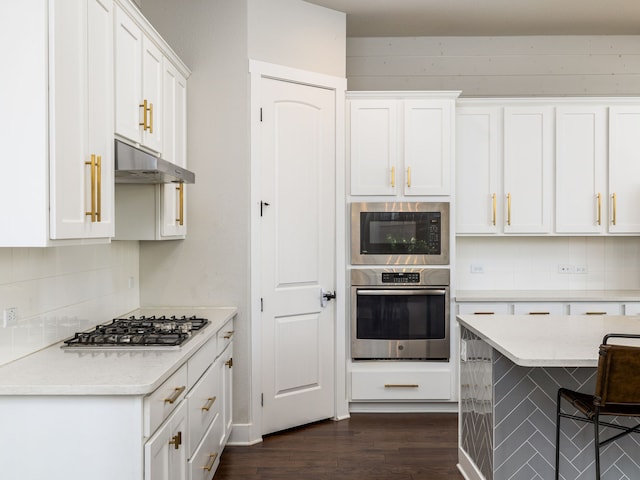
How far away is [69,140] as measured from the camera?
1857mm

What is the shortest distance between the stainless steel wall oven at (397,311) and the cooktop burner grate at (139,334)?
1.45 m

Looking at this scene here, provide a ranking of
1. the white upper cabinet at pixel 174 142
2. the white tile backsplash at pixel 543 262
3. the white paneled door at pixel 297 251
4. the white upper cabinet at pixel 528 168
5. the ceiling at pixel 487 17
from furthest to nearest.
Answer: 1. the white tile backsplash at pixel 543 262
2. the white upper cabinet at pixel 528 168
3. the ceiling at pixel 487 17
4. the white paneled door at pixel 297 251
5. the white upper cabinet at pixel 174 142

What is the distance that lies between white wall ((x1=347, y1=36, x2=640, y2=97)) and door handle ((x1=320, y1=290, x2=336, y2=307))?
1.97 meters

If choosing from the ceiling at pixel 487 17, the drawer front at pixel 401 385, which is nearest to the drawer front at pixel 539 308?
the drawer front at pixel 401 385

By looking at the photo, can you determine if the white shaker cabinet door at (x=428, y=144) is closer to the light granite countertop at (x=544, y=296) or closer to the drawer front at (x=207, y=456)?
the light granite countertop at (x=544, y=296)

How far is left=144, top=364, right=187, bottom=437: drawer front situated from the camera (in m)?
1.81

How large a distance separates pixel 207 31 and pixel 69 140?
1.97 m

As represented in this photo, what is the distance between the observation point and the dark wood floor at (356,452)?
3082 millimetres

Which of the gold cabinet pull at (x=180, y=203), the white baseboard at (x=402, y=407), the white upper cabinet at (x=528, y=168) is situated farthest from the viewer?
the white upper cabinet at (x=528, y=168)

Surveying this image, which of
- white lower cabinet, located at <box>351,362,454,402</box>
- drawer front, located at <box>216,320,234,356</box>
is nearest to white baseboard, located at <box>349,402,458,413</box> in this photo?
white lower cabinet, located at <box>351,362,454,402</box>

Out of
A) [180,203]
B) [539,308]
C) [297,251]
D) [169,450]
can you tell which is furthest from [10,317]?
[539,308]

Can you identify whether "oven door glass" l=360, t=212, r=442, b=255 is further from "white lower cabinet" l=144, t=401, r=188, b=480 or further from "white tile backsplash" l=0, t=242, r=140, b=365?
"white lower cabinet" l=144, t=401, r=188, b=480

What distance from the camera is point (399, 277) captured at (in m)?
4.05

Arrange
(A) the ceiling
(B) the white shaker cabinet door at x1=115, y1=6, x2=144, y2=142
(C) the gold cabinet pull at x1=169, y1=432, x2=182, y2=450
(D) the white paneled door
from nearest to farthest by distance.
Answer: (C) the gold cabinet pull at x1=169, y1=432, x2=182, y2=450 → (B) the white shaker cabinet door at x1=115, y1=6, x2=144, y2=142 → (D) the white paneled door → (A) the ceiling
